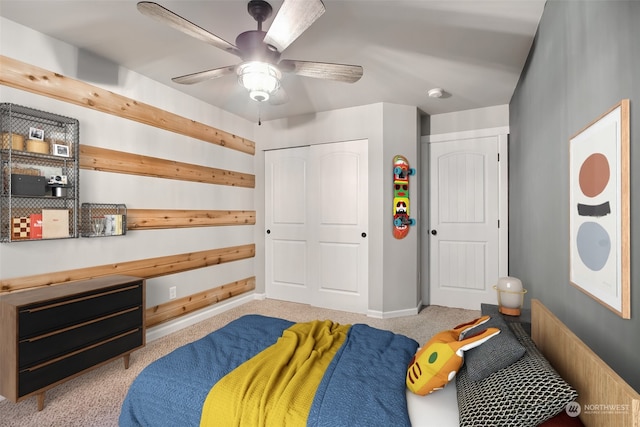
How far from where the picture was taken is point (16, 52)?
215cm

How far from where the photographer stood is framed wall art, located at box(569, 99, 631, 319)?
1.03 metres

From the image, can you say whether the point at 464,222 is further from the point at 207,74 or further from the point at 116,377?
the point at 116,377

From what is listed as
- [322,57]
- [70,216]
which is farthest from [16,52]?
[322,57]

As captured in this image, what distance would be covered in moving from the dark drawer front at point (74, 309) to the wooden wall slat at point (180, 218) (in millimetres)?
694

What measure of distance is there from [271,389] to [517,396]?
3.09 feet

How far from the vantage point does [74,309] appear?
6.81ft

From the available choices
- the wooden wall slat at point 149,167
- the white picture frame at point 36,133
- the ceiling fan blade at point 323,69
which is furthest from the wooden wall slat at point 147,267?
the ceiling fan blade at point 323,69

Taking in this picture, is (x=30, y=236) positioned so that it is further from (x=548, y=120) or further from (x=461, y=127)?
(x=461, y=127)

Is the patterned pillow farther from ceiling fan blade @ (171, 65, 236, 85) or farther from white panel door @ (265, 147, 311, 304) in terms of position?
white panel door @ (265, 147, 311, 304)

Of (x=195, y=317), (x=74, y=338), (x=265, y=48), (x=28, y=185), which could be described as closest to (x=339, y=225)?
(x=195, y=317)

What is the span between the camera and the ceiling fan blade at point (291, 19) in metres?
1.44

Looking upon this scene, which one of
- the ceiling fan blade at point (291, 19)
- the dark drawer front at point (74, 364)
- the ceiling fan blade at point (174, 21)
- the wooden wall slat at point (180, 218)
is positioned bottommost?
the dark drawer front at point (74, 364)

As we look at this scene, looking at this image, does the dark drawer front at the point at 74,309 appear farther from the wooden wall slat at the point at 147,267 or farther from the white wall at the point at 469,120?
the white wall at the point at 469,120

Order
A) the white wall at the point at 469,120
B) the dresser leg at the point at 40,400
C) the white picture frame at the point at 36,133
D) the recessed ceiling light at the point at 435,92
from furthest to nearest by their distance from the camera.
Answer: the white wall at the point at 469,120 < the recessed ceiling light at the point at 435,92 < the white picture frame at the point at 36,133 < the dresser leg at the point at 40,400
